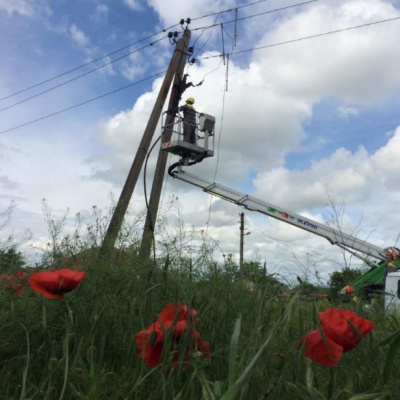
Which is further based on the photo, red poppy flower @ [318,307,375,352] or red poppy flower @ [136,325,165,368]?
red poppy flower @ [136,325,165,368]

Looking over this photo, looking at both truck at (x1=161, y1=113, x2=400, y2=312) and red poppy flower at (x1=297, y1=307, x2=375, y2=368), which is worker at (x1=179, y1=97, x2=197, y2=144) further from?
red poppy flower at (x1=297, y1=307, x2=375, y2=368)

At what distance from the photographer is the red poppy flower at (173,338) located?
3.26 ft

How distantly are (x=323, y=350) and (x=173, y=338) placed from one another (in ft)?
1.12

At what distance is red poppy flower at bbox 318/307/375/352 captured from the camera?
0.84 meters

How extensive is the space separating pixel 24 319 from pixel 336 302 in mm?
1143

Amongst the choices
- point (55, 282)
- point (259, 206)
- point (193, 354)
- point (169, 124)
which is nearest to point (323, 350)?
point (193, 354)

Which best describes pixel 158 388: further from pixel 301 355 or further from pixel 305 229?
pixel 305 229

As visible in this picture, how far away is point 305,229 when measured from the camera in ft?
40.7

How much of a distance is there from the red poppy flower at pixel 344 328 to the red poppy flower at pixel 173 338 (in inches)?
10.9

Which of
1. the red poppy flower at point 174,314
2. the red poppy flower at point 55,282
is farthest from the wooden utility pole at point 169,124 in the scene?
the red poppy flower at point 174,314

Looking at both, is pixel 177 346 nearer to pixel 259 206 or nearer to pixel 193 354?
pixel 193 354

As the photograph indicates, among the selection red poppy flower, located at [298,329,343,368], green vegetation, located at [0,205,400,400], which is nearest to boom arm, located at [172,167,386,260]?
green vegetation, located at [0,205,400,400]

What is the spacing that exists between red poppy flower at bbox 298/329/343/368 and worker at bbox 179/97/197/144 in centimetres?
1020

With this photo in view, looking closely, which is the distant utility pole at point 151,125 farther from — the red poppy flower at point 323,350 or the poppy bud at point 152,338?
the red poppy flower at point 323,350
